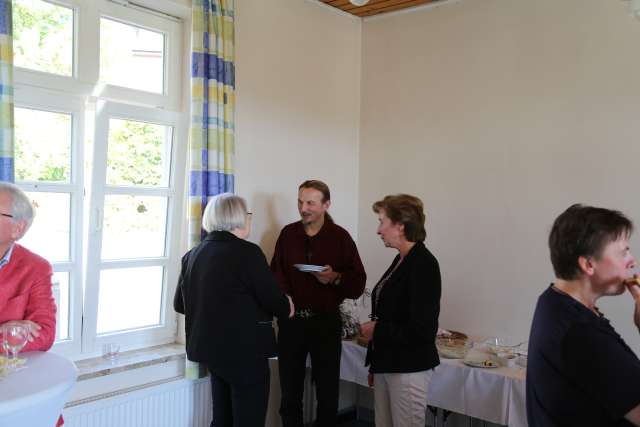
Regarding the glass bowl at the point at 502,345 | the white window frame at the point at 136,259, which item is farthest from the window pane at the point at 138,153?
the glass bowl at the point at 502,345

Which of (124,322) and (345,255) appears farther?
(345,255)

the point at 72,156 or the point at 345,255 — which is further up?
the point at 72,156

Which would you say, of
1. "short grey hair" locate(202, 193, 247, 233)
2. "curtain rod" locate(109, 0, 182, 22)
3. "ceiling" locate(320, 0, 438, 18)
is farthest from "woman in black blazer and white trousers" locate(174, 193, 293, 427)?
"ceiling" locate(320, 0, 438, 18)

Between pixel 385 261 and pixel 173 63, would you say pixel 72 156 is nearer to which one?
pixel 173 63

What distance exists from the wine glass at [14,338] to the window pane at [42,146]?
3.55 feet

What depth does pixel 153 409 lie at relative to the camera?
293 cm

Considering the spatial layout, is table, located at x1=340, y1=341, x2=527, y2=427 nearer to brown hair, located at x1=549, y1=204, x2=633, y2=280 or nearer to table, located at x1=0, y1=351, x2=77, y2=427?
brown hair, located at x1=549, y1=204, x2=633, y2=280

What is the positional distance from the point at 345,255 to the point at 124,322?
128 centimetres

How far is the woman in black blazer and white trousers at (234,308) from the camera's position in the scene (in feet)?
8.13

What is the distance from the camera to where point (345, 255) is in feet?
10.7

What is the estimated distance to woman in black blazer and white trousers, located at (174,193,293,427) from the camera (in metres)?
2.48

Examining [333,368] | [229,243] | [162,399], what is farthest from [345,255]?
[162,399]

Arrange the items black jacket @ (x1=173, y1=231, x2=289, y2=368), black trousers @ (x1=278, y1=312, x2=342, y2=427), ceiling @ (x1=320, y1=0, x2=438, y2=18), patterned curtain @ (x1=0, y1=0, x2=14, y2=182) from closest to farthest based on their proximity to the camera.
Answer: patterned curtain @ (x1=0, y1=0, x2=14, y2=182) → black jacket @ (x1=173, y1=231, x2=289, y2=368) → black trousers @ (x1=278, y1=312, x2=342, y2=427) → ceiling @ (x1=320, y1=0, x2=438, y2=18)

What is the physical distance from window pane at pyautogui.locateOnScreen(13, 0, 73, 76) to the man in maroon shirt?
4.67 feet
